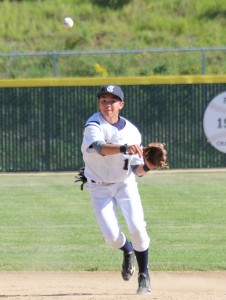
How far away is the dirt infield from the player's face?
1493mm

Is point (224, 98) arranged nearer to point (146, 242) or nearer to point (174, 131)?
point (174, 131)

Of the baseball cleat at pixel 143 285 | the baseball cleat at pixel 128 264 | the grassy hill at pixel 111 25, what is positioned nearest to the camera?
the baseball cleat at pixel 143 285

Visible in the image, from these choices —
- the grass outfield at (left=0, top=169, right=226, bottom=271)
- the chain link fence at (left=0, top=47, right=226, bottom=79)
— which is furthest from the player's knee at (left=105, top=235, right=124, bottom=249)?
the chain link fence at (left=0, top=47, right=226, bottom=79)

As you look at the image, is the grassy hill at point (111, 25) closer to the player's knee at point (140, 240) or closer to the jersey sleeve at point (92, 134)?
the player's knee at point (140, 240)

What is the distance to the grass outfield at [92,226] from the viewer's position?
9.95 meters

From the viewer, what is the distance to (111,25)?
27.7 meters

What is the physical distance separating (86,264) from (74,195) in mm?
6081

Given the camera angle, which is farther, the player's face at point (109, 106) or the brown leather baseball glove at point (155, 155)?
the brown leather baseball glove at point (155, 155)

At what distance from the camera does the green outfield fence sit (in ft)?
65.3

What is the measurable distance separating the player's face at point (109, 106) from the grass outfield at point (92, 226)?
2.27m

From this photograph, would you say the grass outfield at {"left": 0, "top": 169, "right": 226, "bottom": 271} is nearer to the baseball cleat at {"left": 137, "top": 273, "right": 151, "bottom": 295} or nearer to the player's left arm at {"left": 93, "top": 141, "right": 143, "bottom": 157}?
the baseball cleat at {"left": 137, "top": 273, "right": 151, "bottom": 295}

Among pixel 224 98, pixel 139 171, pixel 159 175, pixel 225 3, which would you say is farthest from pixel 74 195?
pixel 225 3

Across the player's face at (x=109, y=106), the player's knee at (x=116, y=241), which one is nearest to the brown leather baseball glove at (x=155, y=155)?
the player's face at (x=109, y=106)

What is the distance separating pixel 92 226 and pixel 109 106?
4.88 metres
